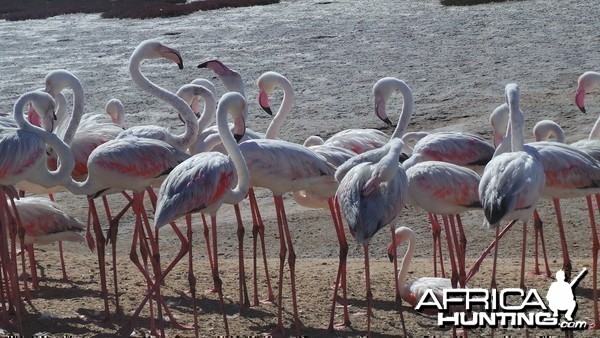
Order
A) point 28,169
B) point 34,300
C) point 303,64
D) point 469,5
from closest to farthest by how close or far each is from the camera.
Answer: point 28,169, point 34,300, point 303,64, point 469,5

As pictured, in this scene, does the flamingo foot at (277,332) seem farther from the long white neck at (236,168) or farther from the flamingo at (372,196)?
the long white neck at (236,168)

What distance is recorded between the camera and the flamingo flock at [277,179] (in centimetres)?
695

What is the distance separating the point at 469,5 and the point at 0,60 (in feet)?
33.0

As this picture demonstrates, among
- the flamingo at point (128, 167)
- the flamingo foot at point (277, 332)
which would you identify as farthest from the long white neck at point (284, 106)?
the flamingo foot at point (277, 332)

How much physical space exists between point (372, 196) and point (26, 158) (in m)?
2.48

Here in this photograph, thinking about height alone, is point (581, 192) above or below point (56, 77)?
below

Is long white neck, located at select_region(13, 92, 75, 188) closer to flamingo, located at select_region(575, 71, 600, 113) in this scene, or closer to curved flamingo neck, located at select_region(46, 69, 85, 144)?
curved flamingo neck, located at select_region(46, 69, 85, 144)

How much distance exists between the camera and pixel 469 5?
911 inches

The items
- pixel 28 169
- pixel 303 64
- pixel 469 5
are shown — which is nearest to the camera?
pixel 28 169

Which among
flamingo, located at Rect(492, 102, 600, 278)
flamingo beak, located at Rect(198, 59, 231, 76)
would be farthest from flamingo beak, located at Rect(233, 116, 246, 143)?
flamingo, located at Rect(492, 102, 600, 278)

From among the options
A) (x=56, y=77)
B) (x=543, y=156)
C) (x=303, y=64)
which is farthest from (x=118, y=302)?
(x=303, y=64)

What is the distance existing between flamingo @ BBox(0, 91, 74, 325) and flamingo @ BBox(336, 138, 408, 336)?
2.14 m

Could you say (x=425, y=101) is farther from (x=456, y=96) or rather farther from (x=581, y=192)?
(x=581, y=192)

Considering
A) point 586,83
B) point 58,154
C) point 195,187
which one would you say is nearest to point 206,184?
point 195,187
